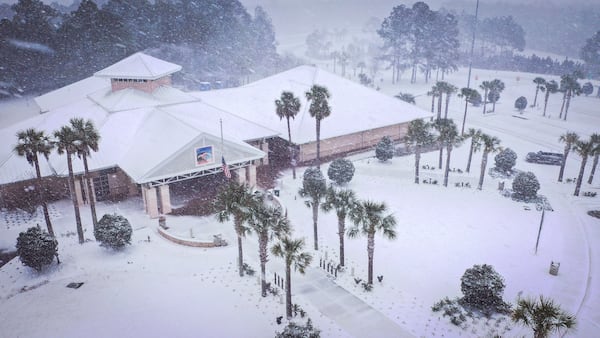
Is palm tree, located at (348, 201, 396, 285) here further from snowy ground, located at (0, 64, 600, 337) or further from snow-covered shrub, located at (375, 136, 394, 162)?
snow-covered shrub, located at (375, 136, 394, 162)

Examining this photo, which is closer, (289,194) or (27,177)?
(27,177)

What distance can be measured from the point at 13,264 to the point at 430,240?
30.7 meters

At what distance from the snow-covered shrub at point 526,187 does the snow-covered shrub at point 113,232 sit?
35.2 metres

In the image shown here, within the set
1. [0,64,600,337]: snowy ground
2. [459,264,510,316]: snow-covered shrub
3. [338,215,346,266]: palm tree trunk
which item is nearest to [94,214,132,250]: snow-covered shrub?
[0,64,600,337]: snowy ground

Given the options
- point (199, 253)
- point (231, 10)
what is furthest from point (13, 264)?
point (231, 10)

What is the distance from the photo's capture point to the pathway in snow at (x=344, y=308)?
23328mm

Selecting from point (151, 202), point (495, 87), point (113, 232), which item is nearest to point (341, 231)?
point (113, 232)

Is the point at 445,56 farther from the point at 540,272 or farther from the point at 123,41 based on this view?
the point at 540,272

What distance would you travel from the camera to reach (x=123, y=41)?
99375 millimetres

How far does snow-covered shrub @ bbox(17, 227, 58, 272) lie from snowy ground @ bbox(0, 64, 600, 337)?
106 centimetres

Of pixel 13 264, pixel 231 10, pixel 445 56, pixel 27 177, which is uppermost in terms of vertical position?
pixel 231 10

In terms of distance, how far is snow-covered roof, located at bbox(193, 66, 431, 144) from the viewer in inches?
2146

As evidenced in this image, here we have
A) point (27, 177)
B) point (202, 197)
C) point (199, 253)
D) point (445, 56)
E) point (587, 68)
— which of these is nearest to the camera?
point (199, 253)

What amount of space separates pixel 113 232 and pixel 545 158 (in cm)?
4963
